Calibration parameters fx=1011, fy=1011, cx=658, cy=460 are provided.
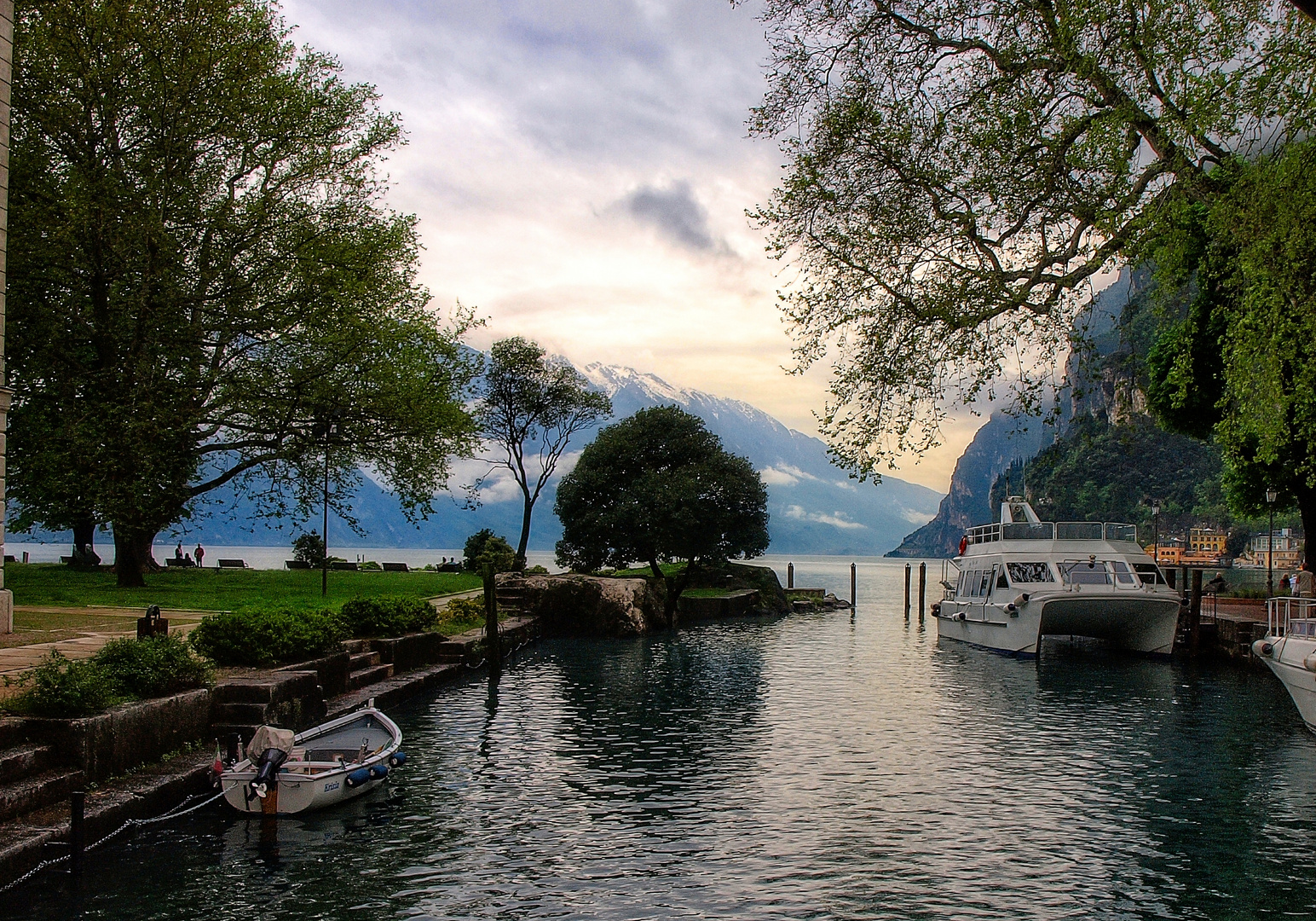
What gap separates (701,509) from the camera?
60.2 m

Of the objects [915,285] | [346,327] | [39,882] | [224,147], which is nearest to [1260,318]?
[915,285]

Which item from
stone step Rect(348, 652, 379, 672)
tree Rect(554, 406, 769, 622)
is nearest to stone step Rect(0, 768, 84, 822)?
stone step Rect(348, 652, 379, 672)

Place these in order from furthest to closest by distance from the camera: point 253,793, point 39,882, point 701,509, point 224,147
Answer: point 701,509, point 224,147, point 253,793, point 39,882

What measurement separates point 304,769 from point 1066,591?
29367 mm

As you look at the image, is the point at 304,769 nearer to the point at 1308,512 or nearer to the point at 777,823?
the point at 777,823

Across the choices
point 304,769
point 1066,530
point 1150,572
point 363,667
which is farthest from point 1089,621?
point 304,769

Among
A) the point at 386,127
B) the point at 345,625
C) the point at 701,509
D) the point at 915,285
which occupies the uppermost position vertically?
the point at 386,127

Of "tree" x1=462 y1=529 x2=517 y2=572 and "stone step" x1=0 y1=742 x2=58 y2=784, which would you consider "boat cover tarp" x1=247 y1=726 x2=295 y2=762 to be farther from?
"tree" x1=462 y1=529 x2=517 y2=572

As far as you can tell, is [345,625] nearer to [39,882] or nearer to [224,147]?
[39,882]

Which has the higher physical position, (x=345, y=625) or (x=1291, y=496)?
(x=1291, y=496)

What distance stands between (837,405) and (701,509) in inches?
1397

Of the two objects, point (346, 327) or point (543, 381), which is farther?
point (543, 381)

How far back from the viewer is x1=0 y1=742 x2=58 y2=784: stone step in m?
11.8

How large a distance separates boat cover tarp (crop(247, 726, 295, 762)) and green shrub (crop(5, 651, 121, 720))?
211cm
